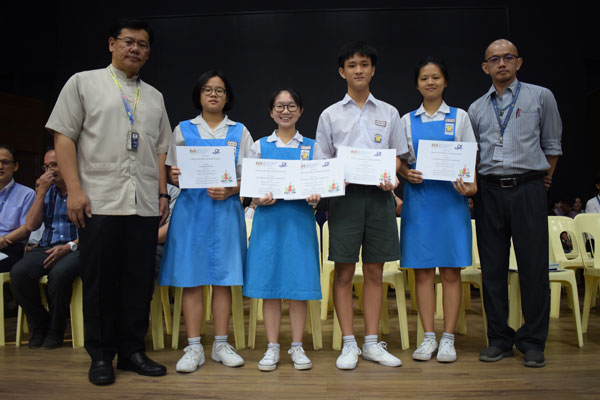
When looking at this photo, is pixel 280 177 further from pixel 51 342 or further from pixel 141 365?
pixel 51 342

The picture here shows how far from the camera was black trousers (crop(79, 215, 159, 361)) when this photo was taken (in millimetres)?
2334

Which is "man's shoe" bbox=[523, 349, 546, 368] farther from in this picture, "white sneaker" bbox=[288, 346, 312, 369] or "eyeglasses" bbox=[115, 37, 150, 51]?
"eyeglasses" bbox=[115, 37, 150, 51]

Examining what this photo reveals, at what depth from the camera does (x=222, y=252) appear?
2592mm

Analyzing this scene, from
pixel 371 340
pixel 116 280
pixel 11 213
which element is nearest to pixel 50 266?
pixel 11 213

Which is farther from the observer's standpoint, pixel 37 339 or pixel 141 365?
pixel 37 339

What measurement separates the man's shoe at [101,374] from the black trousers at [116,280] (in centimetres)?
3

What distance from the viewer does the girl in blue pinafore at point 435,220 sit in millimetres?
2658

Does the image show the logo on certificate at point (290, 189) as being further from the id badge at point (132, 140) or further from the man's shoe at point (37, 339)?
the man's shoe at point (37, 339)

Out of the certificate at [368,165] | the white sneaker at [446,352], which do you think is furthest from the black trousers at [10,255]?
the white sneaker at [446,352]

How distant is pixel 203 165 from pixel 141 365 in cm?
108

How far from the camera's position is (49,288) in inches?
124

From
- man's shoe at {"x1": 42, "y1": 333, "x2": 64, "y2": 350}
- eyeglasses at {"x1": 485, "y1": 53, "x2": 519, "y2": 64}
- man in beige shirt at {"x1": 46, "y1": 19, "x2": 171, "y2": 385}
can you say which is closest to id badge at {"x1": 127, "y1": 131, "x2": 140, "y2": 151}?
man in beige shirt at {"x1": 46, "y1": 19, "x2": 171, "y2": 385}

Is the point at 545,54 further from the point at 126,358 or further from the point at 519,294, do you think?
the point at 126,358

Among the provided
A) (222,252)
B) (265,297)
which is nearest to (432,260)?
(265,297)
